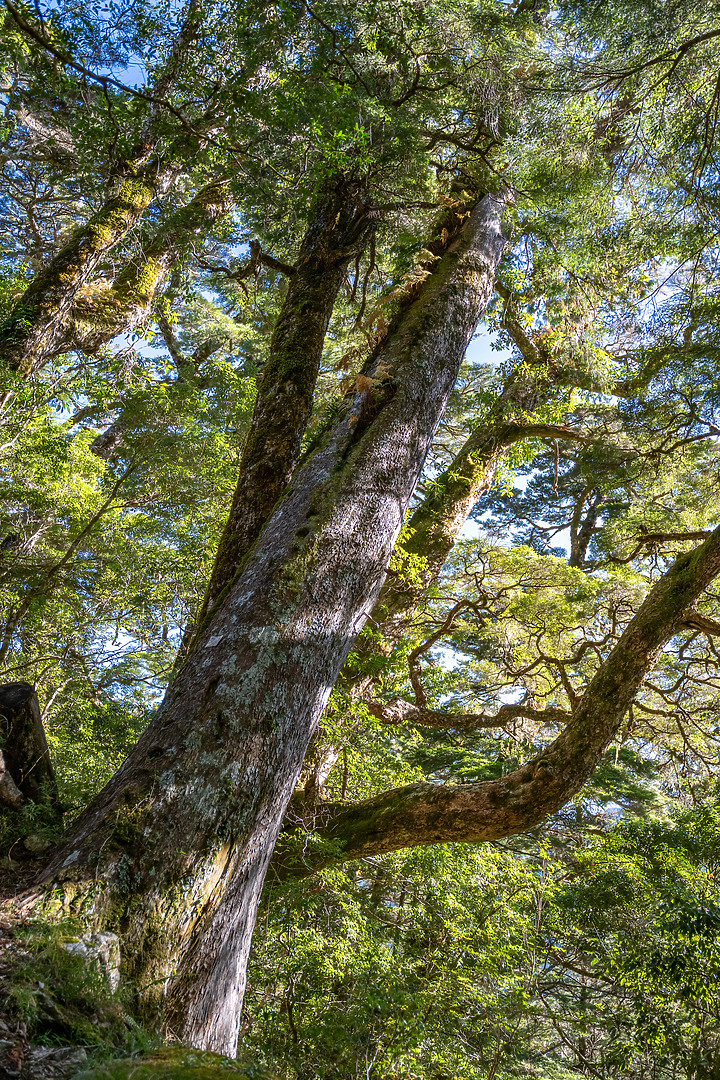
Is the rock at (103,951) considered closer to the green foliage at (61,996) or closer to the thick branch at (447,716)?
the green foliage at (61,996)

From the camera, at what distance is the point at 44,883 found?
5.38ft

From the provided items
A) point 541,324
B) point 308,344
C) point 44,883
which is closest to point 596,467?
point 541,324

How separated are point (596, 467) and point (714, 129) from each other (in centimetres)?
289

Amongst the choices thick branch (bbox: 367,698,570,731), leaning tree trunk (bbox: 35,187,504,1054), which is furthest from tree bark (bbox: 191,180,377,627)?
thick branch (bbox: 367,698,570,731)

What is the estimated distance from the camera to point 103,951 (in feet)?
4.89

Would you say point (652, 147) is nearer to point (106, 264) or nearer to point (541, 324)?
point (541, 324)

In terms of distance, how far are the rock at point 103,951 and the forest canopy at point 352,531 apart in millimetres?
26

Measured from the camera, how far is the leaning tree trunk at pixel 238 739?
5.46 ft

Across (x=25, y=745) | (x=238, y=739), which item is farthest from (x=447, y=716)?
(x=238, y=739)

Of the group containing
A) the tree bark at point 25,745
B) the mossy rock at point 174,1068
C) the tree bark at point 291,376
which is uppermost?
the tree bark at point 291,376

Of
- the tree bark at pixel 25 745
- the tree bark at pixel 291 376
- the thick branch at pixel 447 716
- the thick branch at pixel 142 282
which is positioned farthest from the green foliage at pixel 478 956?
the thick branch at pixel 142 282

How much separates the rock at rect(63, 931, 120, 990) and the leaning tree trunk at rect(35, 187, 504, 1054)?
45 millimetres

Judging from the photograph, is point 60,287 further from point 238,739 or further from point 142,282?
point 238,739

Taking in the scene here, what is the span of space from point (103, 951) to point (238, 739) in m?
0.67
